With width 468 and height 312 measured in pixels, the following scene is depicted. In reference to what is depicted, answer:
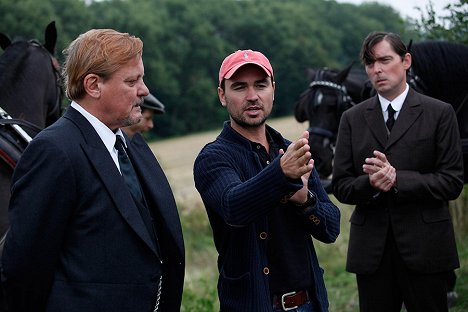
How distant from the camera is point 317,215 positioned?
2961 mm

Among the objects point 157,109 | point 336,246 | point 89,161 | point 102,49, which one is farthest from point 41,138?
point 336,246

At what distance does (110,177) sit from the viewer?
8.45 ft

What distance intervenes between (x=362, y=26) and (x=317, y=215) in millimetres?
83322

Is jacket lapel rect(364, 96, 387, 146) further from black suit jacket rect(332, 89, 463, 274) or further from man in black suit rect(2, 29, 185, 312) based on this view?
man in black suit rect(2, 29, 185, 312)

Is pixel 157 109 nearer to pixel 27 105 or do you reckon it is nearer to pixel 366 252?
pixel 27 105

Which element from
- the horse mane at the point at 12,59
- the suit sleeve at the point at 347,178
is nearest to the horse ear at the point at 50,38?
the horse mane at the point at 12,59

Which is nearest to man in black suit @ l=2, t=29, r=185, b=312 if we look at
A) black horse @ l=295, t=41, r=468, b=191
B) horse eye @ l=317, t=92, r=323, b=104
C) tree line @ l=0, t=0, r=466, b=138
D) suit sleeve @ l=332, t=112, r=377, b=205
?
suit sleeve @ l=332, t=112, r=377, b=205

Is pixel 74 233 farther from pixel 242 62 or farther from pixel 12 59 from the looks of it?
pixel 12 59

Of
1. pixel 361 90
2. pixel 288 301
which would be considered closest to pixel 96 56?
pixel 288 301

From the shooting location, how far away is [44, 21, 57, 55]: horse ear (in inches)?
210

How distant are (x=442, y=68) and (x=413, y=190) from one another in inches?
81.9

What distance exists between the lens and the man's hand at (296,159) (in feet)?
8.50

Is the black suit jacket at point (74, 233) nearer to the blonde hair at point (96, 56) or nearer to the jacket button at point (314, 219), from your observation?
the blonde hair at point (96, 56)

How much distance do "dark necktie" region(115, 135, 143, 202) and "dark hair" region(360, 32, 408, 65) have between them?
6.40ft
